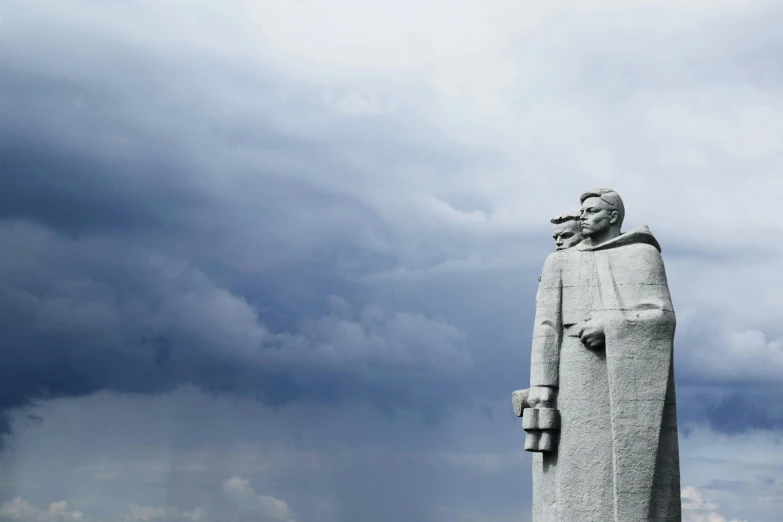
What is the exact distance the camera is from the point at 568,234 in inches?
637

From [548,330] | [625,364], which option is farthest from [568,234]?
[625,364]

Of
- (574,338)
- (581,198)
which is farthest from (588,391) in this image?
(581,198)

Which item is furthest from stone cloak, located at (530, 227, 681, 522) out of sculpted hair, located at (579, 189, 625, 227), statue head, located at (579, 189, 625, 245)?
sculpted hair, located at (579, 189, 625, 227)

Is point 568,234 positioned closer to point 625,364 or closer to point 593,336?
point 593,336

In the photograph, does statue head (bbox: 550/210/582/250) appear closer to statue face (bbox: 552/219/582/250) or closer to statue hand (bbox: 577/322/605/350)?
statue face (bbox: 552/219/582/250)

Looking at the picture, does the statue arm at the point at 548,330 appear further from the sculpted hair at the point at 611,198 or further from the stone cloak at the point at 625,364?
the sculpted hair at the point at 611,198

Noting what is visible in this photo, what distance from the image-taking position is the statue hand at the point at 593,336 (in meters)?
14.9

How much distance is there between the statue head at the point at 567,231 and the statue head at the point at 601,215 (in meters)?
0.53

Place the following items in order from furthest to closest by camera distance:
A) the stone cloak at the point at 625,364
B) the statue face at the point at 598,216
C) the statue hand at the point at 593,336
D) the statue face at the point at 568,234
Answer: the statue face at the point at 568,234 < the statue face at the point at 598,216 < the statue hand at the point at 593,336 < the stone cloak at the point at 625,364

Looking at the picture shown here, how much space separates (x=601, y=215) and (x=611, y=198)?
0.96 ft

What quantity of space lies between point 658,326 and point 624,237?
1367 millimetres

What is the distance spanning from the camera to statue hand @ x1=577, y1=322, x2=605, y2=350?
14.9 meters

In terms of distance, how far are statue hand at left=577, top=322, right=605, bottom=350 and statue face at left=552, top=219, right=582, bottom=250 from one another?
1.57 meters

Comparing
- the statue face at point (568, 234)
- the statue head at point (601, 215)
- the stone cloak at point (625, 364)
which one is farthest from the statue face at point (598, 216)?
the statue face at point (568, 234)
